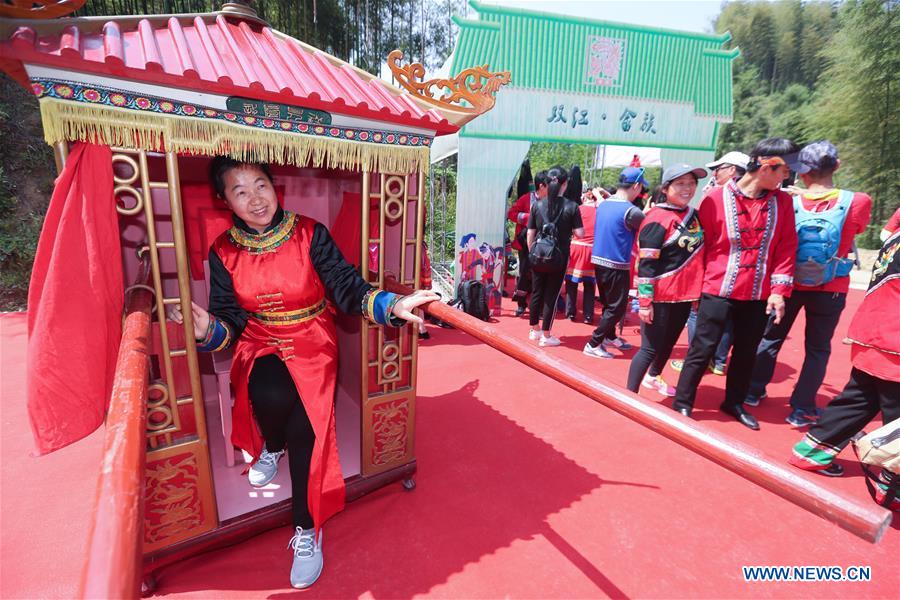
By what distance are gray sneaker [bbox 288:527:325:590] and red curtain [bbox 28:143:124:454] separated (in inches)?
34.4

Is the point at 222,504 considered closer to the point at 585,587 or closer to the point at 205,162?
the point at 585,587

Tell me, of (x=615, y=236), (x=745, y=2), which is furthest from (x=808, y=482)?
(x=745, y=2)

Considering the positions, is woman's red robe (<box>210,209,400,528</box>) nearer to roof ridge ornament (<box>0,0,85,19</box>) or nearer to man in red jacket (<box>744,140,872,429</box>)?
roof ridge ornament (<box>0,0,85,19</box>)

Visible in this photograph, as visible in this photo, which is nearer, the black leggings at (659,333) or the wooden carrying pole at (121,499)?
the wooden carrying pole at (121,499)

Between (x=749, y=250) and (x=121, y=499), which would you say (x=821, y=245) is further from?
(x=121, y=499)

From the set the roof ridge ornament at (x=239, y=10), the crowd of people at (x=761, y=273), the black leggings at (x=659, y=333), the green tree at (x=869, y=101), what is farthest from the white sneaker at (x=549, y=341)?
the green tree at (x=869, y=101)

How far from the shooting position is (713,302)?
9.09 feet

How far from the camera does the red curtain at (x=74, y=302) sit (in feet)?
4.31

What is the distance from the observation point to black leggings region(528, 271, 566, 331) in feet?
14.1

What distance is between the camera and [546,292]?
4.37 metres

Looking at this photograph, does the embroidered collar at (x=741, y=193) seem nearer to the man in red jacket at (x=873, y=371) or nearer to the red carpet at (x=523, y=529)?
the man in red jacket at (x=873, y=371)

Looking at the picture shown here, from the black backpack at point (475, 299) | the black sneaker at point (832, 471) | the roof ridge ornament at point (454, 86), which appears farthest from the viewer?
the black backpack at point (475, 299)

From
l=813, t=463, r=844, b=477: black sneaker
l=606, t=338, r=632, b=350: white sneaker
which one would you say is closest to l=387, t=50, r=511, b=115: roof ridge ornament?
l=813, t=463, r=844, b=477: black sneaker

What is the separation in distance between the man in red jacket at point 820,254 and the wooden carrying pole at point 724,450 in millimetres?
2483
